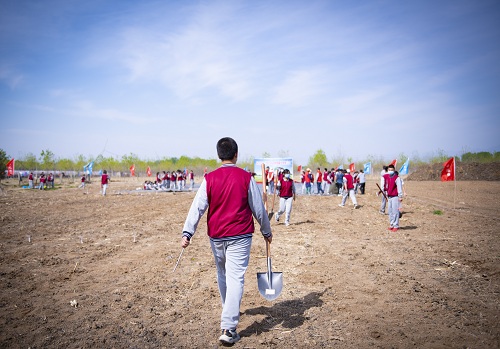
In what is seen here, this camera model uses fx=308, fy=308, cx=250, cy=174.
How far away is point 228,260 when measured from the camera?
3.79 meters

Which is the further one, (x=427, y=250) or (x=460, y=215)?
(x=460, y=215)

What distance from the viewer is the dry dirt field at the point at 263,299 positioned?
3871 mm

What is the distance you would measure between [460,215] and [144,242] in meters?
13.5

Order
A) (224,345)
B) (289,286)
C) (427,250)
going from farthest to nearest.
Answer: (427,250) → (289,286) → (224,345)

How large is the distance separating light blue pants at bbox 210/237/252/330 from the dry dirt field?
1.24ft

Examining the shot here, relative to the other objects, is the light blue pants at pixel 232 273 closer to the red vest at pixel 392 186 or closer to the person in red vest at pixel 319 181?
the red vest at pixel 392 186

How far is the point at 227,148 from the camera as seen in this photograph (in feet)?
13.1

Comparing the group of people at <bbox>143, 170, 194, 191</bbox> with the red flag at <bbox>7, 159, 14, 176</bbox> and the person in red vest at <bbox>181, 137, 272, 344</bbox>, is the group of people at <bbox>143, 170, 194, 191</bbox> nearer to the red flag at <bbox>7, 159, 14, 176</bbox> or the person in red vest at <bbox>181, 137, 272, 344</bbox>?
the red flag at <bbox>7, 159, 14, 176</bbox>

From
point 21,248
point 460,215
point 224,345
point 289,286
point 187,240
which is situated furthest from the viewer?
point 460,215

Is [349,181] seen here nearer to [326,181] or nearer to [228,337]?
[326,181]

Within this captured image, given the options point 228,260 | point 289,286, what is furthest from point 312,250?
point 228,260

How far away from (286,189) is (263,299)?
7.02m

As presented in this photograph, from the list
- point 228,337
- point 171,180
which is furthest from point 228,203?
point 171,180

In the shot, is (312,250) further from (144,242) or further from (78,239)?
(78,239)
